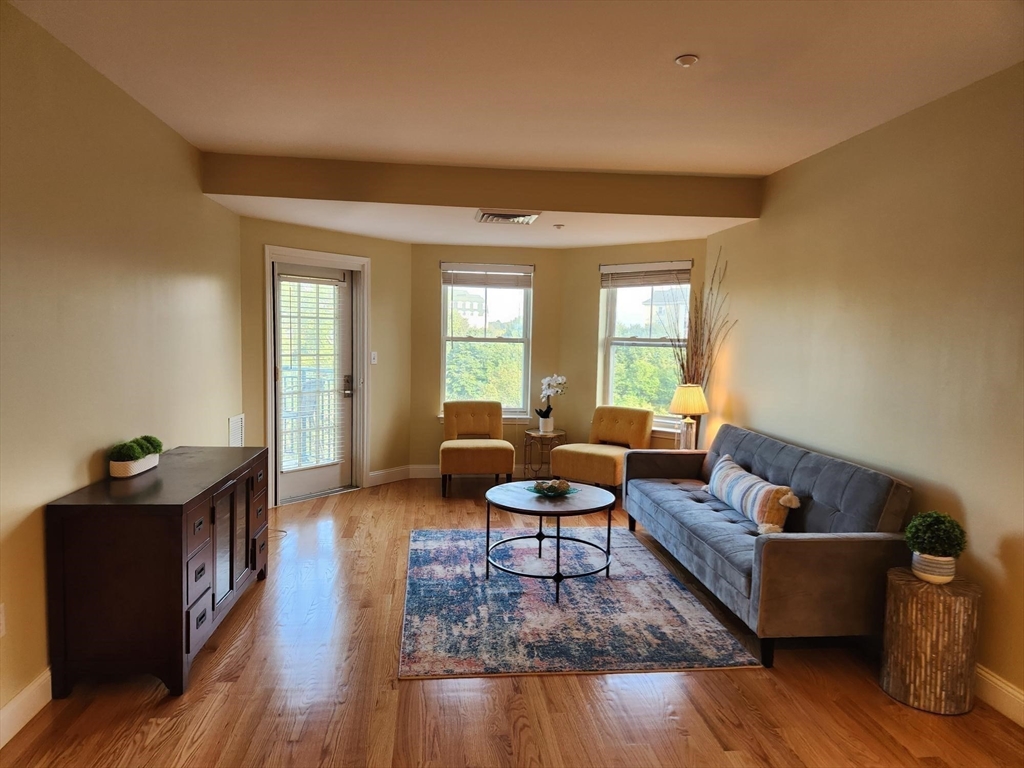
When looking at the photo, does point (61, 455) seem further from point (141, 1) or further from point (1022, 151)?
point (1022, 151)

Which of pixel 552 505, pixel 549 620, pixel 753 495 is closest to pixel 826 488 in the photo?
pixel 753 495

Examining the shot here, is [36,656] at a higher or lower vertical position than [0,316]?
lower

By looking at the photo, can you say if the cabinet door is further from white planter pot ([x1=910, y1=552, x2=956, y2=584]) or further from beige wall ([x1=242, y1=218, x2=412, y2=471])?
white planter pot ([x1=910, y1=552, x2=956, y2=584])

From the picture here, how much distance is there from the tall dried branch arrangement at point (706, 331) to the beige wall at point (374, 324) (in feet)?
8.39

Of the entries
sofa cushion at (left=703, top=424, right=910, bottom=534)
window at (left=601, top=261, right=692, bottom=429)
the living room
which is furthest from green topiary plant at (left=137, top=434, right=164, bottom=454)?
window at (left=601, top=261, right=692, bottom=429)

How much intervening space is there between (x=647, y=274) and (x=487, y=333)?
1632 millimetres

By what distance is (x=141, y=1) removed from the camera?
2.08m

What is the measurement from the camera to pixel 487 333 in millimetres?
6305

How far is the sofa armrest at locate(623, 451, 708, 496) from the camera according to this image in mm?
4562

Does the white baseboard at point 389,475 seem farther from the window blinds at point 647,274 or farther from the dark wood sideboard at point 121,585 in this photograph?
the dark wood sideboard at point 121,585

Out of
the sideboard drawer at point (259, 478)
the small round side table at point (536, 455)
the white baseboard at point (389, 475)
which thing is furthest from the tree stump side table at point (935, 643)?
the white baseboard at point (389, 475)

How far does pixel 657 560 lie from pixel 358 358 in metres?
3.07

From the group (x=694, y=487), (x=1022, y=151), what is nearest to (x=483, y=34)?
(x=1022, y=151)

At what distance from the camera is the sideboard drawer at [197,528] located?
249cm
